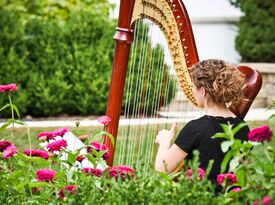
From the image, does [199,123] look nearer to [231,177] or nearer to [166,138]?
[166,138]

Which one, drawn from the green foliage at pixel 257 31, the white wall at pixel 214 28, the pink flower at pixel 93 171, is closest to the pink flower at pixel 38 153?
the pink flower at pixel 93 171

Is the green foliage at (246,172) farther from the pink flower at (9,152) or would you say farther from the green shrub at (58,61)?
the green shrub at (58,61)

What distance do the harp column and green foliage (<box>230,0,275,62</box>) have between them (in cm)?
665

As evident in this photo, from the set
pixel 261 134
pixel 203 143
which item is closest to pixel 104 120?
pixel 203 143

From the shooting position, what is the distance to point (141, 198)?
274cm

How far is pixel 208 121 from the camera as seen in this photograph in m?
3.78

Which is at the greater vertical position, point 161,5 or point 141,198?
point 161,5

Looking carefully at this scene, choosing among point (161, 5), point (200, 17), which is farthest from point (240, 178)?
point (200, 17)

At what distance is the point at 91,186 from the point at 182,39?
142cm

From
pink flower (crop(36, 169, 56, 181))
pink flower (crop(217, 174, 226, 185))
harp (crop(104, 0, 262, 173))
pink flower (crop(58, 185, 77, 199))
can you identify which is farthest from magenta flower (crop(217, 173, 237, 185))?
harp (crop(104, 0, 262, 173))

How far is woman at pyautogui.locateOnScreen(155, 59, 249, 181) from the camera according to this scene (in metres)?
3.72

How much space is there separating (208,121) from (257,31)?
682 centimetres

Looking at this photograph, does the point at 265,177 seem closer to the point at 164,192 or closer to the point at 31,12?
the point at 164,192

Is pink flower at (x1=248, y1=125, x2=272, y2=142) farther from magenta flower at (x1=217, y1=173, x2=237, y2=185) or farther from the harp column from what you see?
the harp column
